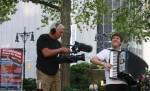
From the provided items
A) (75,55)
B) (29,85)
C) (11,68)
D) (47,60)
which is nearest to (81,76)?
(29,85)

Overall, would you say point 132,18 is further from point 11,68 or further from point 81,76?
point 11,68

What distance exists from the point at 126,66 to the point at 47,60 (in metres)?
1.31

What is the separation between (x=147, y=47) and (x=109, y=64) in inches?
3962

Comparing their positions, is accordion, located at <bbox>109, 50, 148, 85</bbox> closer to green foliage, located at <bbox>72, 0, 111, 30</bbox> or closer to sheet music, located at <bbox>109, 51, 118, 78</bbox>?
sheet music, located at <bbox>109, 51, 118, 78</bbox>

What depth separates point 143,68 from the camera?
8.34 meters

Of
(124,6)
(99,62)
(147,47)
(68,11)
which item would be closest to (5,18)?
(124,6)

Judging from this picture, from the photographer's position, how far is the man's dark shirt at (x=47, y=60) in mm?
7617

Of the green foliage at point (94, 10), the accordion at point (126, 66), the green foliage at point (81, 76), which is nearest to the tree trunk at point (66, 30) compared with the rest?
the green foliage at point (94, 10)

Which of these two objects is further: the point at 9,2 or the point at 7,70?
the point at 9,2

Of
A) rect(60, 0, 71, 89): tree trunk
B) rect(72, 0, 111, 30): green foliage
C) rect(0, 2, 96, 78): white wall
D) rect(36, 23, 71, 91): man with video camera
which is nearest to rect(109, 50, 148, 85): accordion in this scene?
rect(36, 23, 71, 91): man with video camera

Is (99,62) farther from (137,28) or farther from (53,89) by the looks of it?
(137,28)

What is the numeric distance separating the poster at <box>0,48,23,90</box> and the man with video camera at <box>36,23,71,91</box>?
11.2m

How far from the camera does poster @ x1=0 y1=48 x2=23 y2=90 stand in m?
19.0

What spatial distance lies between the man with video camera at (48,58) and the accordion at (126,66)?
0.92m
